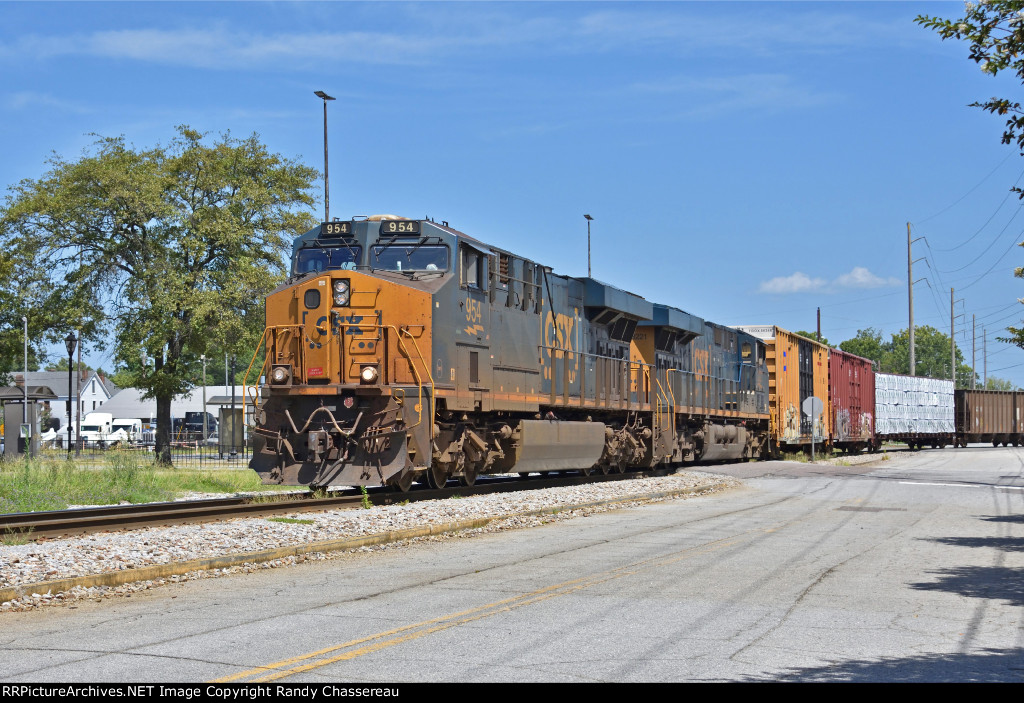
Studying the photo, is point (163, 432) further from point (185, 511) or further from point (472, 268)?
point (185, 511)

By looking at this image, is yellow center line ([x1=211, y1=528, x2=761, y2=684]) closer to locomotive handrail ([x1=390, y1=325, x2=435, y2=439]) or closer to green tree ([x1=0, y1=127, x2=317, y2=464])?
locomotive handrail ([x1=390, y1=325, x2=435, y2=439])

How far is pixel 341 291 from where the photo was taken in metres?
17.3

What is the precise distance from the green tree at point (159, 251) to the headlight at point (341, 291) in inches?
719

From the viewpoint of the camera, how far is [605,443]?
24.8 meters

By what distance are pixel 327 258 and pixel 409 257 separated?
1.50m

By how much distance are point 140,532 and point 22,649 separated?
17.2 feet

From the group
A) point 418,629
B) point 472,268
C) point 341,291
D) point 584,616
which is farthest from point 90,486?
point 584,616

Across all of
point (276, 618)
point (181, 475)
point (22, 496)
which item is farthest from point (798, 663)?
point (181, 475)

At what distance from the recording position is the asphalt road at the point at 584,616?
21.1 ft

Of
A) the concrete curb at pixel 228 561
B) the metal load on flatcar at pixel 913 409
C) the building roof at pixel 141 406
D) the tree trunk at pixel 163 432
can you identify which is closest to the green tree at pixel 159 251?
the tree trunk at pixel 163 432

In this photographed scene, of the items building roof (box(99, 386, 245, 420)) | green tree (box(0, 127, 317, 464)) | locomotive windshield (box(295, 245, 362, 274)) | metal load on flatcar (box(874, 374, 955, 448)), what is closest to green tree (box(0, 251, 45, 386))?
green tree (box(0, 127, 317, 464))

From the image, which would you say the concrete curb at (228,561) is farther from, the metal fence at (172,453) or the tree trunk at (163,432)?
the tree trunk at (163,432)

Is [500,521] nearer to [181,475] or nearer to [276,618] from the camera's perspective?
[276,618]

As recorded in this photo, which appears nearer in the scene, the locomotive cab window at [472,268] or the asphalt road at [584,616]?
the asphalt road at [584,616]
